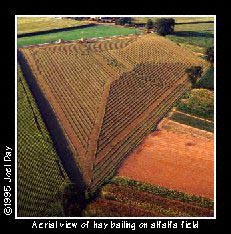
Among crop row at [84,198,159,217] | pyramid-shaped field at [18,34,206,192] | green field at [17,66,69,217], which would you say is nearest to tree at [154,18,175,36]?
pyramid-shaped field at [18,34,206,192]

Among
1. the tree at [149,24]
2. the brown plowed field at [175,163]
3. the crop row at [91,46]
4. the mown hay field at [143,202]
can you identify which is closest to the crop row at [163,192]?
the mown hay field at [143,202]

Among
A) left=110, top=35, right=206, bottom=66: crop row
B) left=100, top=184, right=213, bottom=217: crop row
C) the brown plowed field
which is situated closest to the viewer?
left=100, top=184, right=213, bottom=217: crop row

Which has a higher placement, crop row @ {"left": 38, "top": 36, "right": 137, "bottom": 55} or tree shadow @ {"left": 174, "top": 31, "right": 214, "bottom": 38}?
tree shadow @ {"left": 174, "top": 31, "right": 214, "bottom": 38}

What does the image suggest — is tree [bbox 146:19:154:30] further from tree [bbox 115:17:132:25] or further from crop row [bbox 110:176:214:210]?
crop row [bbox 110:176:214:210]

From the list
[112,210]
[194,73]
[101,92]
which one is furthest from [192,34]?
[112,210]

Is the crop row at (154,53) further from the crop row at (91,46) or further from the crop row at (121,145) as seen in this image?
the crop row at (121,145)

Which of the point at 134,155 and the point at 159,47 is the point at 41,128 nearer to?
the point at 134,155
